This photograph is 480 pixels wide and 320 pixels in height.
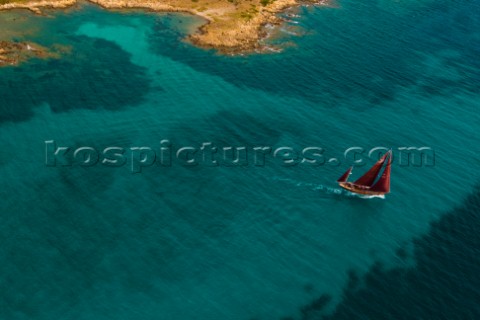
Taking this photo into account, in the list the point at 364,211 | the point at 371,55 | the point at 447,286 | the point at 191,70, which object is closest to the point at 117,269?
the point at 364,211

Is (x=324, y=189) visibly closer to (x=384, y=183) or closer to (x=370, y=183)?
(x=370, y=183)

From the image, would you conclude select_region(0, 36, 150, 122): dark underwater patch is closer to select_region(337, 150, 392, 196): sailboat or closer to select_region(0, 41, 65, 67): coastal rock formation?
select_region(0, 41, 65, 67): coastal rock formation

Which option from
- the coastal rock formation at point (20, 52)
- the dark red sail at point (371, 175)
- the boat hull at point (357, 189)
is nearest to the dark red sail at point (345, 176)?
the boat hull at point (357, 189)

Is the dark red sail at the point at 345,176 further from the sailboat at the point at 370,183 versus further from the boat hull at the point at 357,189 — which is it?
the boat hull at the point at 357,189

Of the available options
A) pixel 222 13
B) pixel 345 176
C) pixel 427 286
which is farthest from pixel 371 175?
pixel 222 13

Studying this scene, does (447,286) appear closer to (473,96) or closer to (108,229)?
(108,229)

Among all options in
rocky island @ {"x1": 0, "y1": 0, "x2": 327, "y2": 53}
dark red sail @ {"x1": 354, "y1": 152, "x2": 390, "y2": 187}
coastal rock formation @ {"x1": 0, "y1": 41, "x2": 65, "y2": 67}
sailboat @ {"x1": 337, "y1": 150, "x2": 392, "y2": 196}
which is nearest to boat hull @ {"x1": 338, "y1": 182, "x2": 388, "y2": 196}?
sailboat @ {"x1": 337, "y1": 150, "x2": 392, "y2": 196}

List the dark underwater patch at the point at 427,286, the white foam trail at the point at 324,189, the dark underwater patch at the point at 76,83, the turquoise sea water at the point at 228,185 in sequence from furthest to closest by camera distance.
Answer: the dark underwater patch at the point at 76,83 < the white foam trail at the point at 324,189 < the turquoise sea water at the point at 228,185 < the dark underwater patch at the point at 427,286
